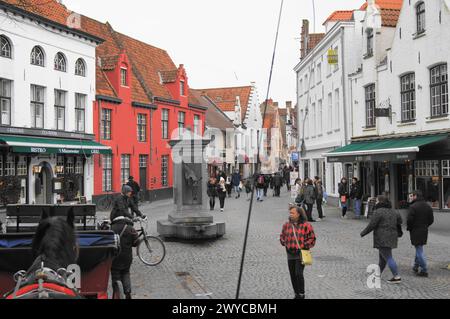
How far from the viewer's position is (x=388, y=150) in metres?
17.1

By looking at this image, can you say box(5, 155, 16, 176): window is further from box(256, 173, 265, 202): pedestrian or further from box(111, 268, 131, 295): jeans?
box(111, 268, 131, 295): jeans

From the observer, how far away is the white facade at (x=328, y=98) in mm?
24391

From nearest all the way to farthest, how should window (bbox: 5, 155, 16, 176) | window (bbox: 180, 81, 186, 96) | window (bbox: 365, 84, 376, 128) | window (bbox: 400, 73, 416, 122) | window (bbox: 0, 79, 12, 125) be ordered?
window (bbox: 400, 73, 416, 122), window (bbox: 5, 155, 16, 176), window (bbox: 0, 79, 12, 125), window (bbox: 365, 84, 376, 128), window (bbox: 180, 81, 186, 96)

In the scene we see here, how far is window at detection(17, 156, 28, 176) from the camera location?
22.0 meters

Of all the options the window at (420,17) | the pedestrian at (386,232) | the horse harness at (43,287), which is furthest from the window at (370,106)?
the horse harness at (43,287)

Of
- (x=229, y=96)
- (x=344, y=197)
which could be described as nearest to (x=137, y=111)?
(x=344, y=197)

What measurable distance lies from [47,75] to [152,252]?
52.7 ft

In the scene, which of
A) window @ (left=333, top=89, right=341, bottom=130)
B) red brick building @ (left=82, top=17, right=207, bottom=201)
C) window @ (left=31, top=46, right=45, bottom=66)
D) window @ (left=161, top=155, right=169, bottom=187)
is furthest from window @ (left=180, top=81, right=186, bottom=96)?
window @ (left=31, top=46, right=45, bottom=66)


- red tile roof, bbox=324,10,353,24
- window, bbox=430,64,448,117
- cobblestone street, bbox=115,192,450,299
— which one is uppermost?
red tile roof, bbox=324,10,353,24

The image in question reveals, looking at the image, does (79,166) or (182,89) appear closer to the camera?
(79,166)

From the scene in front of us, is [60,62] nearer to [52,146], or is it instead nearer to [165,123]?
[52,146]

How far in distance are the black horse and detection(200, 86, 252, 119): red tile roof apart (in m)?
53.5
